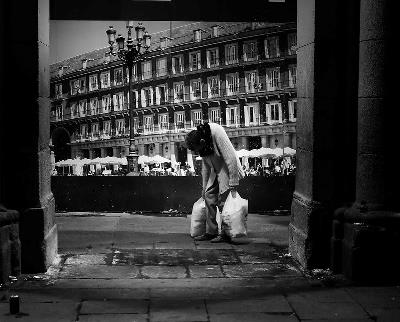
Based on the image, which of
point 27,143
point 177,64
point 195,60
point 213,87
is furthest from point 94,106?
point 27,143

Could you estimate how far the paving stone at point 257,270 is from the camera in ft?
19.7

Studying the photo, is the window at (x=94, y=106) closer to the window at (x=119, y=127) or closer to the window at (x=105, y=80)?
the window at (x=105, y=80)

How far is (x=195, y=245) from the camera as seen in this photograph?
25.3 feet

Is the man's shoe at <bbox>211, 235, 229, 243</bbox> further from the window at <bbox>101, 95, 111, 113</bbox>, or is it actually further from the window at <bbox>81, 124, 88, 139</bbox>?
the window at <bbox>81, 124, 88, 139</bbox>

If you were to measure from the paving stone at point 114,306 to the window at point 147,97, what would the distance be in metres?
52.0

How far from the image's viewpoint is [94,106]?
2418 inches

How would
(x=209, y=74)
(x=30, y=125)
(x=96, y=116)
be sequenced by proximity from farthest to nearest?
(x=96, y=116) → (x=209, y=74) → (x=30, y=125)

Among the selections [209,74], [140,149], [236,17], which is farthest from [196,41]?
[236,17]

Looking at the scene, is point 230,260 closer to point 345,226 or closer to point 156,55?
point 345,226

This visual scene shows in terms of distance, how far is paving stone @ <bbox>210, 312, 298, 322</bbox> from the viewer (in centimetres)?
429

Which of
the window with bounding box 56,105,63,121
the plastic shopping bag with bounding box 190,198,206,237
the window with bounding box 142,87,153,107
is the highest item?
the window with bounding box 142,87,153,107

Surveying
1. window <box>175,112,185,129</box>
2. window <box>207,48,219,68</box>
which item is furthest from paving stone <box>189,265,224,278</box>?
window <box>175,112,185,129</box>

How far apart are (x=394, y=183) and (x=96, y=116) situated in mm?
56074

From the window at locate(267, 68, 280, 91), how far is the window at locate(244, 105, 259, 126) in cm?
226
